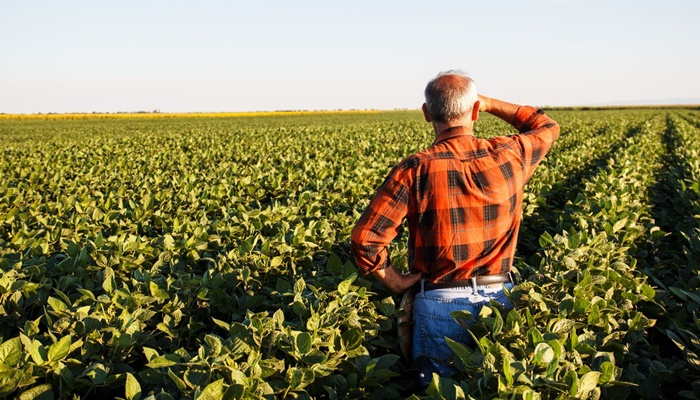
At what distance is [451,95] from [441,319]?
113 cm

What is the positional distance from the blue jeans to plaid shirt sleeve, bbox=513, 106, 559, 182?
700 mm

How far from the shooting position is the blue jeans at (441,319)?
2680 mm

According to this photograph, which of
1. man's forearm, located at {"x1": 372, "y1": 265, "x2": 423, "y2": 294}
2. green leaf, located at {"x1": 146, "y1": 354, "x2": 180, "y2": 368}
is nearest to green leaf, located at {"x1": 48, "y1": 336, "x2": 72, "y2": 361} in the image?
green leaf, located at {"x1": 146, "y1": 354, "x2": 180, "y2": 368}

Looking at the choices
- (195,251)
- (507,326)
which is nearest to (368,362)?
(507,326)

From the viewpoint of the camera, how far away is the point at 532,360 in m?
2.12

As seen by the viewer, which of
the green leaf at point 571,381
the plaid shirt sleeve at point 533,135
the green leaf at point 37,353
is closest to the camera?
the green leaf at point 571,381

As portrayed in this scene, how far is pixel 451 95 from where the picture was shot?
253cm

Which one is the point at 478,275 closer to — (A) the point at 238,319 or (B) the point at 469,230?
(B) the point at 469,230

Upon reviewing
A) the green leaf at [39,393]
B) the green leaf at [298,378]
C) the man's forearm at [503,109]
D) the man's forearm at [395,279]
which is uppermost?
the man's forearm at [503,109]

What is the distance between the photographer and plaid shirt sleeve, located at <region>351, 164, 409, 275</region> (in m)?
2.52

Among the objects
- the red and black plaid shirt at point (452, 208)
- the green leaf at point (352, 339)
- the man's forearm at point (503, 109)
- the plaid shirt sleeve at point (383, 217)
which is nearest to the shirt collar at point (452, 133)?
the red and black plaid shirt at point (452, 208)

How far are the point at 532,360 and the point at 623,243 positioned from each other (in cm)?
314

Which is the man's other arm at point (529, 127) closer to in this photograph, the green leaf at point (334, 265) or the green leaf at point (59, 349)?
the green leaf at point (334, 265)

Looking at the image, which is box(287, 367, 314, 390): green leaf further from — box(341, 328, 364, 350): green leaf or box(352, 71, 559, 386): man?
box(352, 71, 559, 386): man
